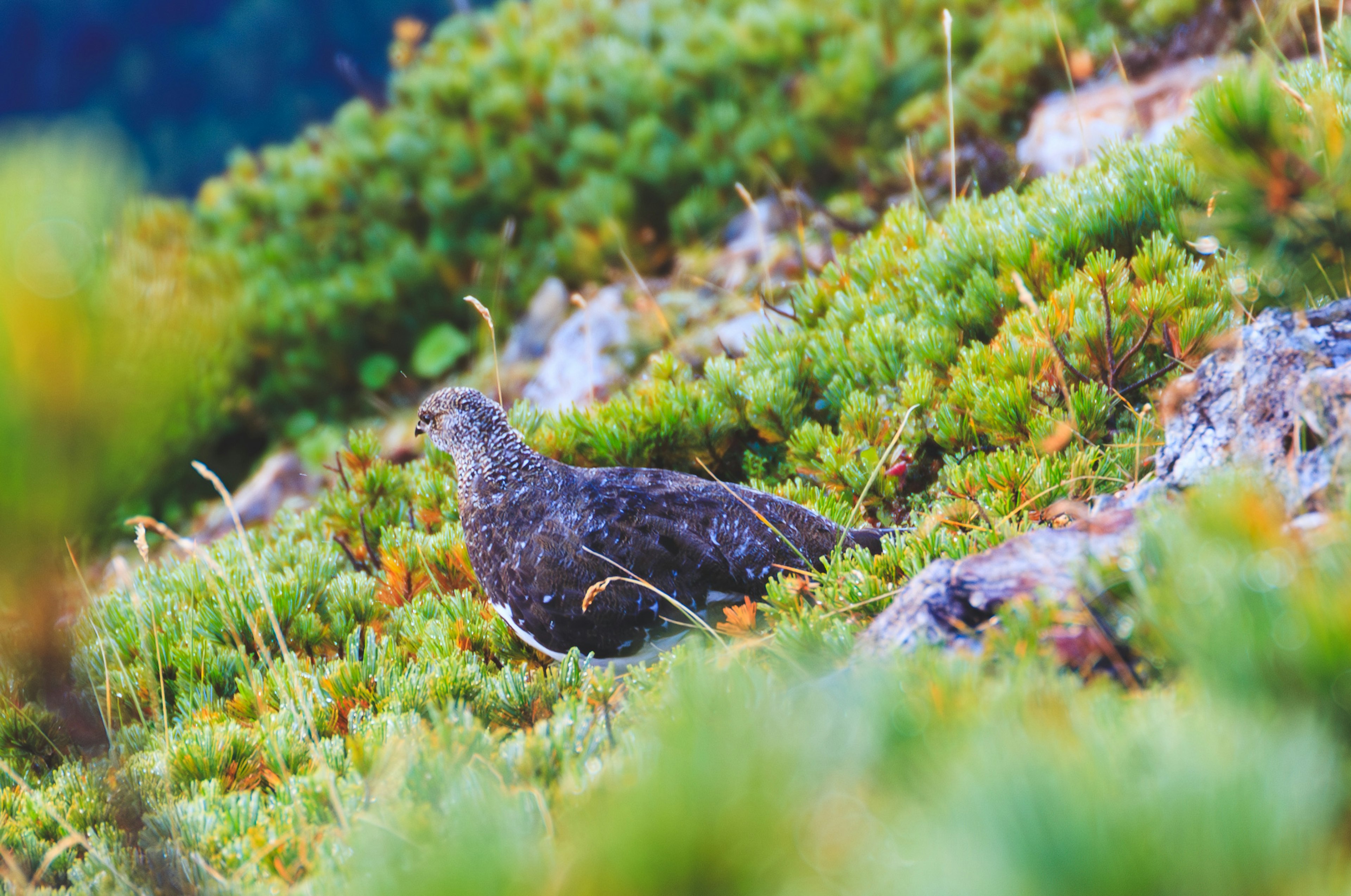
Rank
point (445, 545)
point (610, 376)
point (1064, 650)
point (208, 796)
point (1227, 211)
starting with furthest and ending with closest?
point (610, 376) → point (445, 545) → point (208, 796) → point (1227, 211) → point (1064, 650)

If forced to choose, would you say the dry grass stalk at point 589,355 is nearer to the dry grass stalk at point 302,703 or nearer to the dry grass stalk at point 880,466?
the dry grass stalk at point 880,466

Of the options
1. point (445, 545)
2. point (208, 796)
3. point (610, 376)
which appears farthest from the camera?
point (610, 376)

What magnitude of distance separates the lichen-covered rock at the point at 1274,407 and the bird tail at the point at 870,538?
2.86 feet

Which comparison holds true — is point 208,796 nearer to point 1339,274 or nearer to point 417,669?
point 417,669

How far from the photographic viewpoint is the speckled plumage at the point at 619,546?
9.00 feet

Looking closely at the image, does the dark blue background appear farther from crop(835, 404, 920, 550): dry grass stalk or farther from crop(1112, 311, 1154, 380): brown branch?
crop(1112, 311, 1154, 380): brown branch

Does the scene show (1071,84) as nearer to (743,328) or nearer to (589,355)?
(743,328)

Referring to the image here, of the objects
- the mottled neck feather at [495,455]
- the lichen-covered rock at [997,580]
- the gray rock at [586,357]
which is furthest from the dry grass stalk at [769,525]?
the gray rock at [586,357]

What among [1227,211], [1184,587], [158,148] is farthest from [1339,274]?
[158,148]

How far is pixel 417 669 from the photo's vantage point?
273 cm

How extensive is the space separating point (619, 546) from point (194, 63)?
959 centimetres

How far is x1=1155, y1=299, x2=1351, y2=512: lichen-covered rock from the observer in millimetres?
1661

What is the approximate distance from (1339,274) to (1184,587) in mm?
1153

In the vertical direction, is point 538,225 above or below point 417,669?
above
